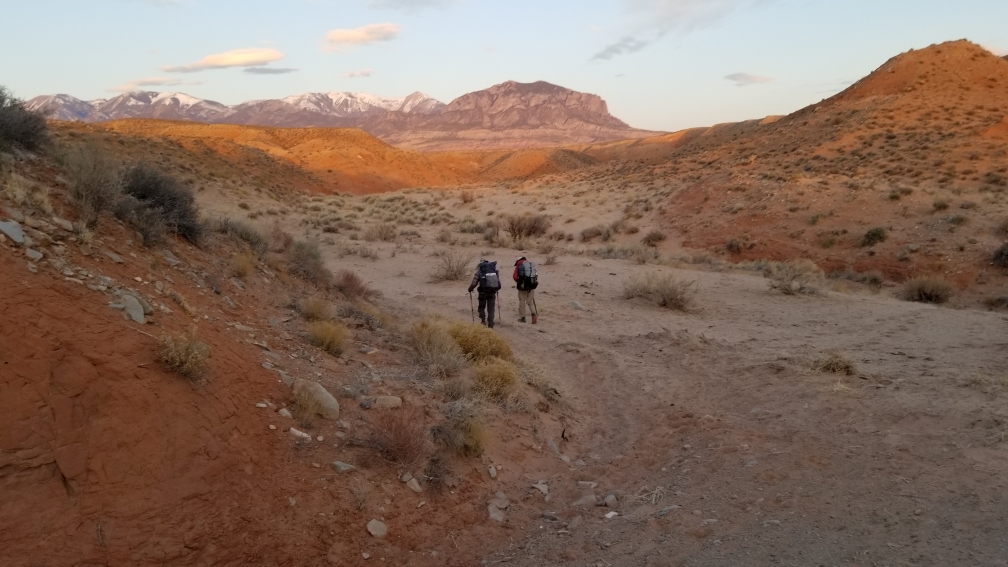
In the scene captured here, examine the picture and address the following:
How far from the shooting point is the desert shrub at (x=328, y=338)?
25.5 ft

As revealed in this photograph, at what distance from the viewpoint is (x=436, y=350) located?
8508mm

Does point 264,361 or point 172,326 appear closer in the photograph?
point 172,326

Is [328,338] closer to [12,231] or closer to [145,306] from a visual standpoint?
[145,306]

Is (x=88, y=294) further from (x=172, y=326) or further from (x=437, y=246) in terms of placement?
(x=437, y=246)

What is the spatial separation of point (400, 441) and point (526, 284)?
7755 mm

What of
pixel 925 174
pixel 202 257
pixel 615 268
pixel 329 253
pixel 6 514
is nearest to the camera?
pixel 6 514

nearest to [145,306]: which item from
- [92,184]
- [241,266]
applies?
[92,184]

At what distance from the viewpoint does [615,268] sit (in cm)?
2009

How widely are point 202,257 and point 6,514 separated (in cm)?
537

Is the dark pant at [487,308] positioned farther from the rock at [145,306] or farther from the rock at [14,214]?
the rock at [14,214]

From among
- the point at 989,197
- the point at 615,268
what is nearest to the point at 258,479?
the point at 615,268

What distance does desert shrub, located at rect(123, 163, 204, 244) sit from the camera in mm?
8492

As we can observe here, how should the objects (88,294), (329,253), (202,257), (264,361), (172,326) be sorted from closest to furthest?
(88,294) → (172,326) → (264,361) → (202,257) → (329,253)

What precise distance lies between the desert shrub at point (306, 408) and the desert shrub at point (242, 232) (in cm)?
559
